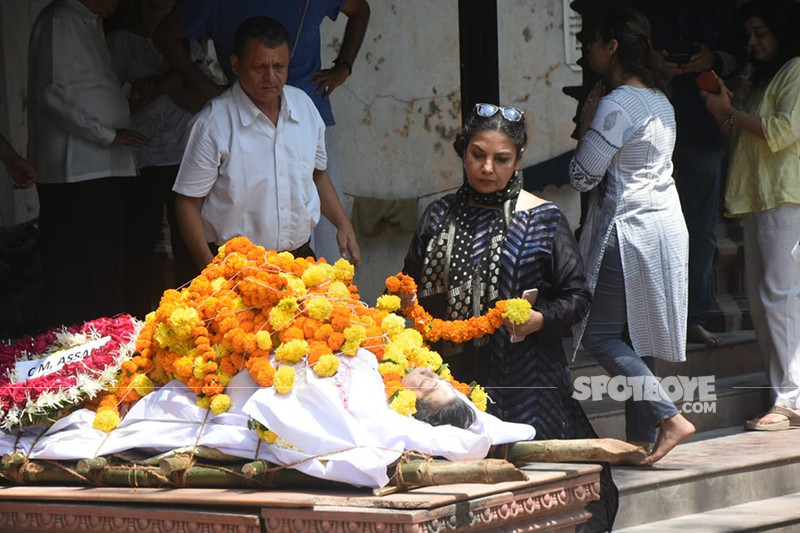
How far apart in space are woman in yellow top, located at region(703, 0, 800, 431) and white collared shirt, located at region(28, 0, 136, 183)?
2846 mm

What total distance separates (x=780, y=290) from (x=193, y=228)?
3150mm

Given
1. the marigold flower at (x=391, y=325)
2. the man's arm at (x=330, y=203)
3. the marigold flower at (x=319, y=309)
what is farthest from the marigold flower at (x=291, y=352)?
the man's arm at (x=330, y=203)

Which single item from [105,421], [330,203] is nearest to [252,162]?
[330,203]

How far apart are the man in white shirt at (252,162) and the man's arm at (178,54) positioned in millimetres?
666

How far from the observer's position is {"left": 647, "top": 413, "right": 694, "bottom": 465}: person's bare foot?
5.22 metres

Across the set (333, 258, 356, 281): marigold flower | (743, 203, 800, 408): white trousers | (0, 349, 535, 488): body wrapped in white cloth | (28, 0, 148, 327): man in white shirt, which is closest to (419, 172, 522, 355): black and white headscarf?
(333, 258, 356, 281): marigold flower

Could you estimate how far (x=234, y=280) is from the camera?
389 cm

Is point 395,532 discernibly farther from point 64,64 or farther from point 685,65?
point 685,65

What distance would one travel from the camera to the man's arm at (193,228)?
186 inches

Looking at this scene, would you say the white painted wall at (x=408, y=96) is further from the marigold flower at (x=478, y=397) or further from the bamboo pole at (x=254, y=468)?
the bamboo pole at (x=254, y=468)

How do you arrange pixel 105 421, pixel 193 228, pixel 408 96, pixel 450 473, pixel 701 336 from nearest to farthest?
1. pixel 450 473
2. pixel 105 421
3. pixel 193 228
4. pixel 701 336
5. pixel 408 96

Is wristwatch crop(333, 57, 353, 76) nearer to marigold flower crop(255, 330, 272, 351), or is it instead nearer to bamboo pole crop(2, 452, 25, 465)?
marigold flower crop(255, 330, 272, 351)

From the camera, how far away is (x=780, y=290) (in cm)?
642

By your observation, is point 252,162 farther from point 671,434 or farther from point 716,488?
point 716,488
